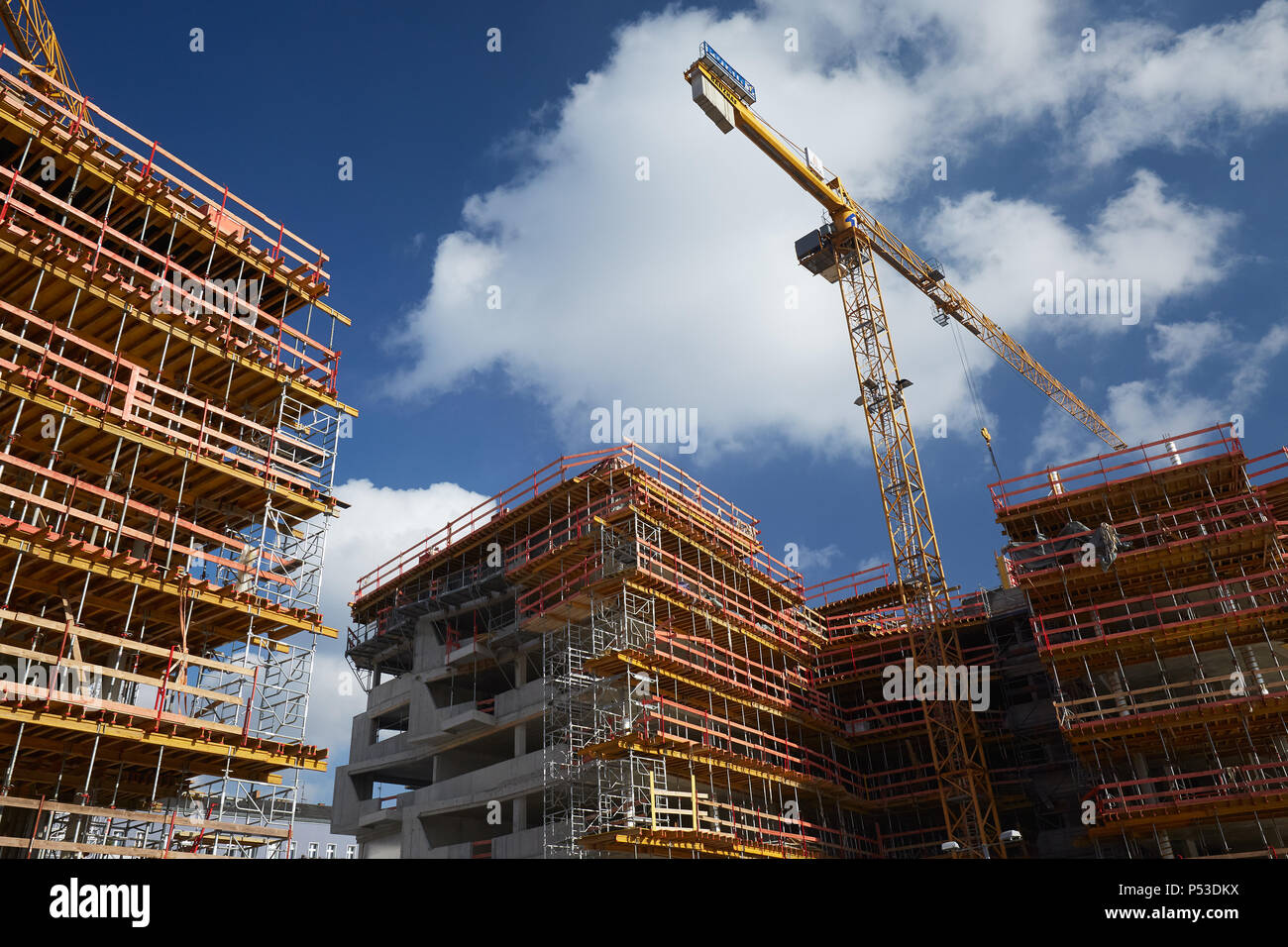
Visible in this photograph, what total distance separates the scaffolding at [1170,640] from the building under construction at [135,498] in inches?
894

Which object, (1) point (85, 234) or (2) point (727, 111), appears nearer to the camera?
(1) point (85, 234)

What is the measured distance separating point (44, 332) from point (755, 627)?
25.0 meters

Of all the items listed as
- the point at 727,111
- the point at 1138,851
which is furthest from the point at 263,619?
the point at 727,111

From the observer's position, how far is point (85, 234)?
2422cm

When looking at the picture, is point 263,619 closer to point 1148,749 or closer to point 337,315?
point 337,315

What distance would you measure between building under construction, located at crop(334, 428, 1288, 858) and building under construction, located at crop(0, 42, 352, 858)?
385 inches

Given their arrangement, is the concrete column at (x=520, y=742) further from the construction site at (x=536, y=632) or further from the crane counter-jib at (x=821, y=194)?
the crane counter-jib at (x=821, y=194)

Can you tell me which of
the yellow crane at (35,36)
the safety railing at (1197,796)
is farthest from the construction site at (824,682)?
the yellow crane at (35,36)

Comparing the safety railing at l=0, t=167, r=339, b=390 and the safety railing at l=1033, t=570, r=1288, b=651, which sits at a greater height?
the safety railing at l=0, t=167, r=339, b=390

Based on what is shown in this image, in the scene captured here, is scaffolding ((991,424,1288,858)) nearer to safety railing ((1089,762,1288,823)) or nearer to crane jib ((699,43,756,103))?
safety railing ((1089,762,1288,823))

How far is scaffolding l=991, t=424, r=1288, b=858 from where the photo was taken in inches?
1012

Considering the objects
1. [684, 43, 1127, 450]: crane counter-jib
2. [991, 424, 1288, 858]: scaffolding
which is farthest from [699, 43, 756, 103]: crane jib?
[991, 424, 1288, 858]: scaffolding

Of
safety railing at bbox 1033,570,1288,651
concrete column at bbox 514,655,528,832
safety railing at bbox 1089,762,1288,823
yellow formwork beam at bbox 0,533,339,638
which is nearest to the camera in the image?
yellow formwork beam at bbox 0,533,339,638

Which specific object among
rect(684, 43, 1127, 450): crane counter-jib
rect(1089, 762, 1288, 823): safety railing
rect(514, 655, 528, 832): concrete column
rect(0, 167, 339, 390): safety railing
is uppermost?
rect(684, 43, 1127, 450): crane counter-jib
